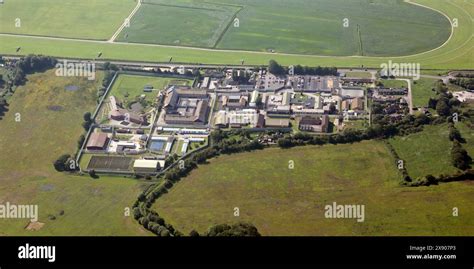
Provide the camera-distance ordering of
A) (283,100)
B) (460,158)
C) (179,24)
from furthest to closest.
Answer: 1. (179,24)
2. (283,100)
3. (460,158)

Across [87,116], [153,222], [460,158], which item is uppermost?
[460,158]

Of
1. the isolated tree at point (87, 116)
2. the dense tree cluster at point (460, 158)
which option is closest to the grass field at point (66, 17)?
the isolated tree at point (87, 116)

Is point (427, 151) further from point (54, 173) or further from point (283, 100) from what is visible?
point (54, 173)

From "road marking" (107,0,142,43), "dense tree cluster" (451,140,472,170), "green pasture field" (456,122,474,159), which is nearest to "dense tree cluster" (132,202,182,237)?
"dense tree cluster" (451,140,472,170)

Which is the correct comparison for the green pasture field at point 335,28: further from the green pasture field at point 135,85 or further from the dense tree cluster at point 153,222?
the dense tree cluster at point 153,222

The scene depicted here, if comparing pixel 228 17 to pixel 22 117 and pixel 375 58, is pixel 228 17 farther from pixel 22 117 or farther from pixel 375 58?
pixel 22 117

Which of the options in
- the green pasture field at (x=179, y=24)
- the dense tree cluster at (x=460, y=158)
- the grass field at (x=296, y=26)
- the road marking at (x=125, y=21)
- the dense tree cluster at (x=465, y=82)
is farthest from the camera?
the road marking at (x=125, y=21)

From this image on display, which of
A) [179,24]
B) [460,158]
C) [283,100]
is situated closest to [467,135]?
[460,158]
